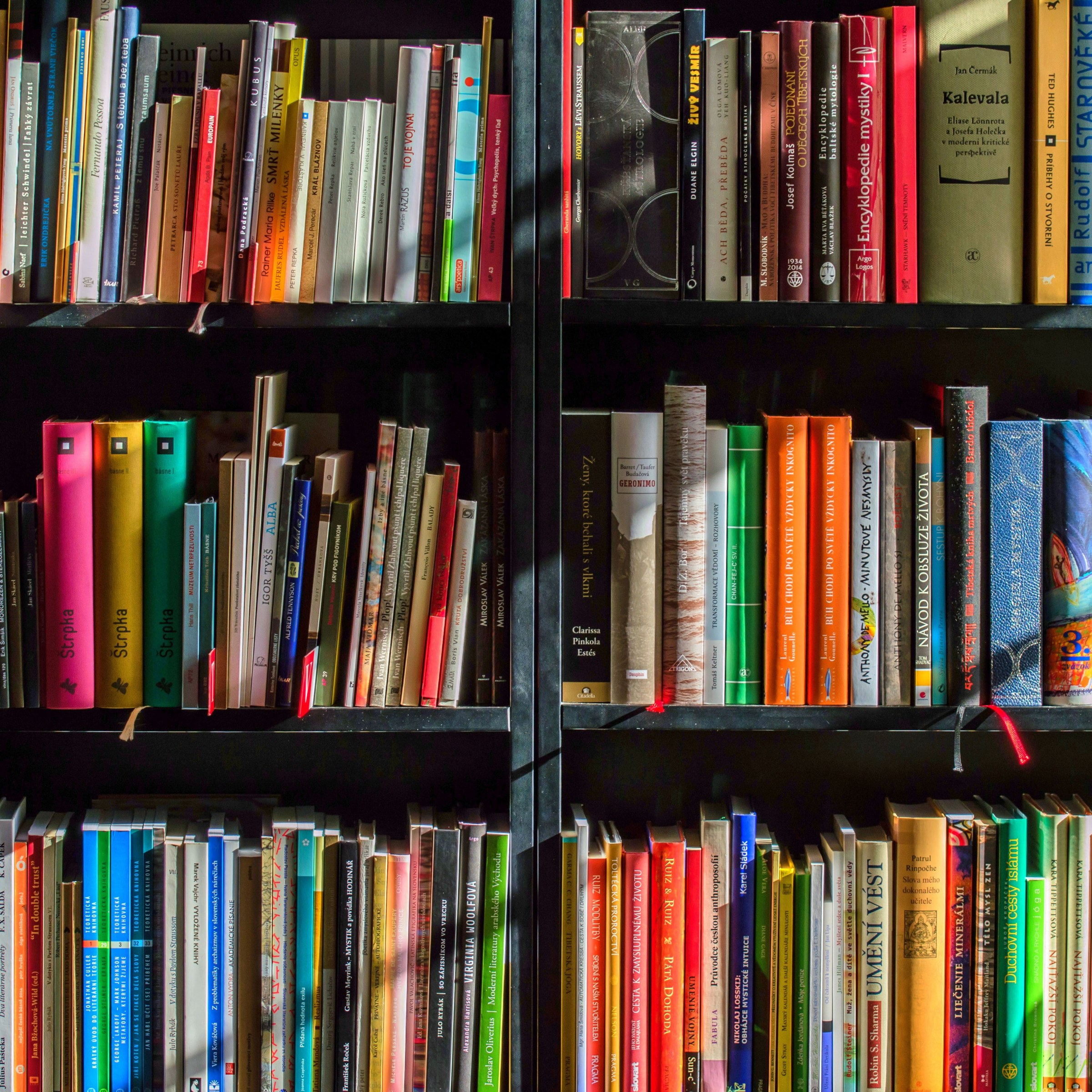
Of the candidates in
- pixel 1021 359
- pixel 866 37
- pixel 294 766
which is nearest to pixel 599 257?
pixel 866 37

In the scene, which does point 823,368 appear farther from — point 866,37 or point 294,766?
point 294,766

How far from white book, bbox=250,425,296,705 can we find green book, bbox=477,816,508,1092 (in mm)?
328

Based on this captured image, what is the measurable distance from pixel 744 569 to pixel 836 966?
1.64 ft

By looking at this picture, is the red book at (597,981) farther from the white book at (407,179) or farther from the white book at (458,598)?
the white book at (407,179)

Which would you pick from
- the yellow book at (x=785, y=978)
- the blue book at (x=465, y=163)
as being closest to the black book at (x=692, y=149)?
the blue book at (x=465, y=163)

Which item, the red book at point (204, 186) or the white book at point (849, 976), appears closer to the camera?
the red book at point (204, 186)

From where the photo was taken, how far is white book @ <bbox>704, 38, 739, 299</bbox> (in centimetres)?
117

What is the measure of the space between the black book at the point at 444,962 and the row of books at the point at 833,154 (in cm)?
68

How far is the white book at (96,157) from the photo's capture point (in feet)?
3.77

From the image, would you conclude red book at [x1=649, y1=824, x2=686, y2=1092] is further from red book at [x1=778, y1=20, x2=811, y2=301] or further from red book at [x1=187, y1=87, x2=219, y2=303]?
red book at [x1=187, y1=87, x2=219, y2=303]

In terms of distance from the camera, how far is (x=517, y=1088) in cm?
122

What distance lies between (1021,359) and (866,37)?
0.51 metres

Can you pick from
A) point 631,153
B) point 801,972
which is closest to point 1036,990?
point 801,972

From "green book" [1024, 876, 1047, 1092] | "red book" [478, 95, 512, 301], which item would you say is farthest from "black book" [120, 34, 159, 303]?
"green book" [1024, 876, 1047, 1092]
